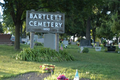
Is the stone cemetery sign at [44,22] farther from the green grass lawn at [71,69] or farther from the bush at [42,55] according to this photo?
the green grass lawn at [71,69]

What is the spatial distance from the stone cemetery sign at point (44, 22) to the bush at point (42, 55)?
162 centimetres

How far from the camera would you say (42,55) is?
12383mm

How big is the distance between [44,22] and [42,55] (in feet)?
8.47

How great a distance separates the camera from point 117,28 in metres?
18.8

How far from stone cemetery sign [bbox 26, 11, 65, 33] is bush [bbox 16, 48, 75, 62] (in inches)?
63.8

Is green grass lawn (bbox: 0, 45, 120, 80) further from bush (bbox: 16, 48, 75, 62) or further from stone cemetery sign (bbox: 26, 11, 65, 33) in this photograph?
stone cemetery sign (bbox: 26, 11, 65, 33)

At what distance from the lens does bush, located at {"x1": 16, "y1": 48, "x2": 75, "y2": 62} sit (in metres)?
12.0

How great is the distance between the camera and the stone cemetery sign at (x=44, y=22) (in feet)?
43.3

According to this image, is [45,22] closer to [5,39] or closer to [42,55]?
[42,55]

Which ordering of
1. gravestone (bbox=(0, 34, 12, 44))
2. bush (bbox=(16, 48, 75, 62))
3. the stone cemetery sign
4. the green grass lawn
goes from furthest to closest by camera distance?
gravestone (bbox=(0, 34, 12, 44))
the stone cemetery sign
bush (bbox=(16, 48, 75, 62))
the green grass lawn

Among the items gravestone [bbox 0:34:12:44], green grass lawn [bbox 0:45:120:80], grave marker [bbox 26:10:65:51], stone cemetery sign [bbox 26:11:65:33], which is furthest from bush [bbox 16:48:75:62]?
gravestone [bbox 0:34:12:44]

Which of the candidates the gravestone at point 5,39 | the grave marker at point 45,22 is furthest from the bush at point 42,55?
the gravestone at point 5,39

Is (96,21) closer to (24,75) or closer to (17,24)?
(17,24)

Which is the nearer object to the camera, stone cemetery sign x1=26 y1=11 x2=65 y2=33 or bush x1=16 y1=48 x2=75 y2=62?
bush x1=16 y1=48 x2=75 y2=62
